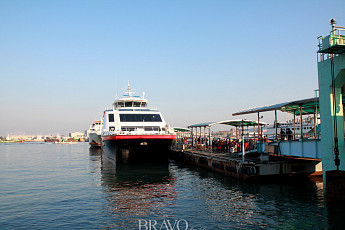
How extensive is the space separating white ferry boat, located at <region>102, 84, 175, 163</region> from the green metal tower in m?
16.6

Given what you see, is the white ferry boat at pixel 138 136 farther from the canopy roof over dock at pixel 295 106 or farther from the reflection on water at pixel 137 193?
the canopy roof over dock at pixel 295 106

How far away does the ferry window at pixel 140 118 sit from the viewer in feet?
106

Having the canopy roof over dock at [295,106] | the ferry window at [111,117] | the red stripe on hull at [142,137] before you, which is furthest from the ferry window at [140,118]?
the canopy roof over dock at [295,106]

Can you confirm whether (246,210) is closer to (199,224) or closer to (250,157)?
(199,224)

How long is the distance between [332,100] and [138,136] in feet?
59.1

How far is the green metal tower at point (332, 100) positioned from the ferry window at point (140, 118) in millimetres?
20934

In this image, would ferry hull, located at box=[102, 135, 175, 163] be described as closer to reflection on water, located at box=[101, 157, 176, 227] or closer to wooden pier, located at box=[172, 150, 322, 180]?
reflection on water, located at box=[101, 157, 176, 227]

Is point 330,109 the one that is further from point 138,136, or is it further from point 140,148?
point 140,148

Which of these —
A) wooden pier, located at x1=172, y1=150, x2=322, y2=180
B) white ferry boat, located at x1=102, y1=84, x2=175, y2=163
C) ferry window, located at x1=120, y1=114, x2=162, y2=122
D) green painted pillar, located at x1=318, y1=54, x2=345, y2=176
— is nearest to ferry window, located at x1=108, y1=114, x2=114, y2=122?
white ferry boat, located at x1=102, y1=84, x2=175, y2=163

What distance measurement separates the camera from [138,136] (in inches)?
1089

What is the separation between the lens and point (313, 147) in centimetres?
1616

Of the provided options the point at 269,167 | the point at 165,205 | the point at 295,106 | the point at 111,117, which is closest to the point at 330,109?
the point at 269,167

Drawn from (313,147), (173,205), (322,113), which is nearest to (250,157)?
(313,147)

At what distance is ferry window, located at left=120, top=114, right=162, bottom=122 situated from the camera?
1272 inches
